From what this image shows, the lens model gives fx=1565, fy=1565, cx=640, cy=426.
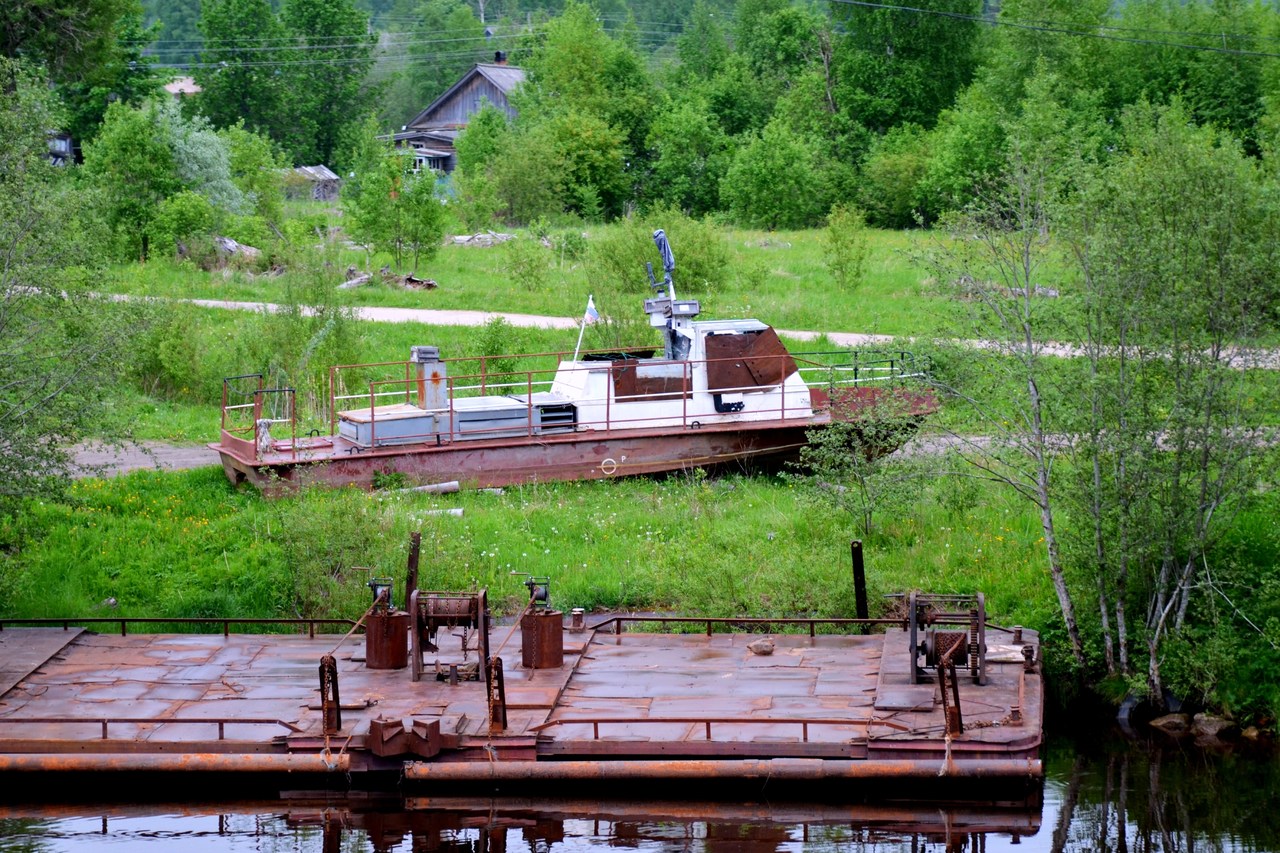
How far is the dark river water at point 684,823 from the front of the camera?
48.6 ft

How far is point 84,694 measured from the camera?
17.1 metres

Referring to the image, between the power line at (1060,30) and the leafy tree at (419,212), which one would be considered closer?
the leafy tree at (419,212)

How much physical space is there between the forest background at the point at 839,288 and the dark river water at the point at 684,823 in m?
2.35

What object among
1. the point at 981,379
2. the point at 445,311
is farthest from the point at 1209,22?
the point at 981,379

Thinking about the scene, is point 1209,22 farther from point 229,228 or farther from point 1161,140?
point 1161,140

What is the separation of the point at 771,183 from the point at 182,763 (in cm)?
4188

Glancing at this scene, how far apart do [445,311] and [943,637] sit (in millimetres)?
23550

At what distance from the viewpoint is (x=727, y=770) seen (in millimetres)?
14914

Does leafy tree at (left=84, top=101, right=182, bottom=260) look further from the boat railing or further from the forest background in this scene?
the boat railing

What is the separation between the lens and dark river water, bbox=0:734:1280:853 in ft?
48.6

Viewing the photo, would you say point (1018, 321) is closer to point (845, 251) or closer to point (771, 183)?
point (845, 251)

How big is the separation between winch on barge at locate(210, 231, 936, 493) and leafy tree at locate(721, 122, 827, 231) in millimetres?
27548

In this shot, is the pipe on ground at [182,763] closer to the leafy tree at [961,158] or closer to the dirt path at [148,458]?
the dirt path at [148,458]

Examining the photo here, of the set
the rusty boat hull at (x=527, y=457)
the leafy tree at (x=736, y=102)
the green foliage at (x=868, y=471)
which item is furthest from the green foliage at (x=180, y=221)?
the leafy tree at (x=736, y=102)
